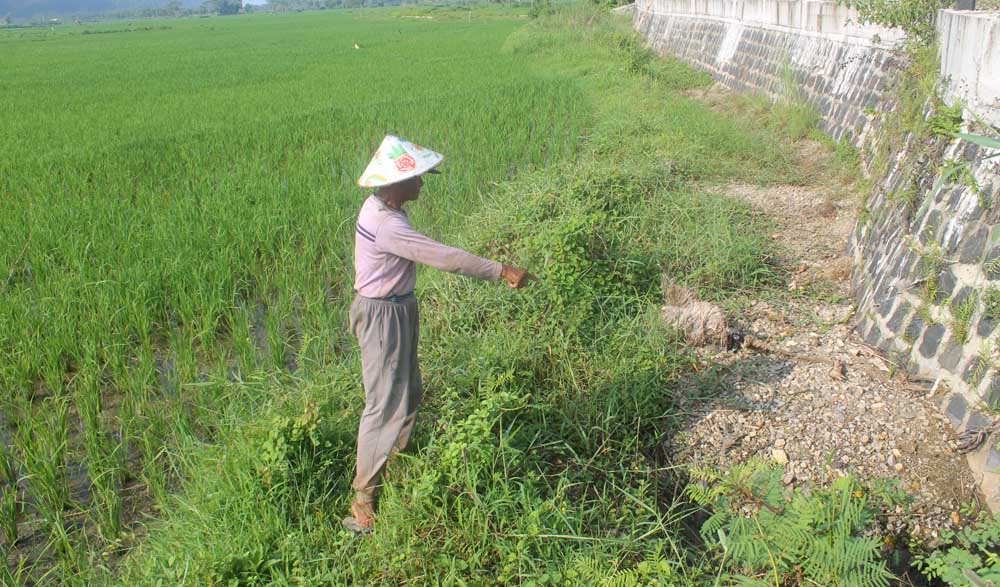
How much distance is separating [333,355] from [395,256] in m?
1.39

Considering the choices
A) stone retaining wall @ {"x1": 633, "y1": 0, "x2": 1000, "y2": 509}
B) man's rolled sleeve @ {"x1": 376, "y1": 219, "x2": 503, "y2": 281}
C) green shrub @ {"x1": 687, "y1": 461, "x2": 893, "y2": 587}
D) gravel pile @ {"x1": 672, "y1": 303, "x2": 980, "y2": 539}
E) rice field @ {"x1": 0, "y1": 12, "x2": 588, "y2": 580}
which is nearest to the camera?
green shrub @ {"x1": 687, "y1": 461, "x2": 893, "y2": 587}

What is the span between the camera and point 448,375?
3055mm

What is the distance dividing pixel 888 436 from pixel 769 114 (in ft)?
19.7

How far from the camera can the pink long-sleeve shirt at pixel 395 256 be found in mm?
2174

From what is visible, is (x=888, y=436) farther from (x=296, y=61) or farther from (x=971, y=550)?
(x=296, y=61)

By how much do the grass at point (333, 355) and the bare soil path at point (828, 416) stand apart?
0.20m

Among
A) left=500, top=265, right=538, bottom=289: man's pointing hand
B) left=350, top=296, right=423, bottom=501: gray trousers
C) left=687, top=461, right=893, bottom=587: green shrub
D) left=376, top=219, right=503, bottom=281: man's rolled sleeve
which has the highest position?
left=376, top=219, right=503, bottom=281: man's rolled sleeve

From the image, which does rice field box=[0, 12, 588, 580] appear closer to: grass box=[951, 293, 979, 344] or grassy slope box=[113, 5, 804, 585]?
grassy slope box=[113, 5, 804, 585]

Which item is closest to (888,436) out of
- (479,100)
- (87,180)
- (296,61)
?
(87,180)

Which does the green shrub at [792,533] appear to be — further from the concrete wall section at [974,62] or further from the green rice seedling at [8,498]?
the green rice seedling at [8,498]

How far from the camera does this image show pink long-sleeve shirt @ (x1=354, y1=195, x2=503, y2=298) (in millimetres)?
2174

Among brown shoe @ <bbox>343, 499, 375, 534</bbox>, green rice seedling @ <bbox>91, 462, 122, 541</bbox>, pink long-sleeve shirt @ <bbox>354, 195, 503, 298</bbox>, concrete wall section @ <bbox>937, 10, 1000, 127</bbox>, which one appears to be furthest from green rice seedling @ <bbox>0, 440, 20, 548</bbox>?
concrete wall section @ <bbox>937, 10, 1000, 127</bbox>

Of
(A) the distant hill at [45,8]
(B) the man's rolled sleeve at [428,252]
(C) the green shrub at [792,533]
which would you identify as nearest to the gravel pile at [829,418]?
(C) the green shrub at [792,533]

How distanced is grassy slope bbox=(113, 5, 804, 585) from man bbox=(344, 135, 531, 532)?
119 mm
